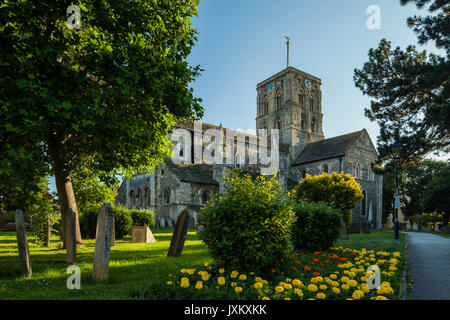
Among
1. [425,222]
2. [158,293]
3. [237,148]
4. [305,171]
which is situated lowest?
[425,222]

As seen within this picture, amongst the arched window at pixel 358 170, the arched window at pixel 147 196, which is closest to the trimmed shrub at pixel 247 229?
the arched window at pixel 147 196

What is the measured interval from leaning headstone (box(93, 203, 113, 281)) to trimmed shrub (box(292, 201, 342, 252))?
5793 millimetres

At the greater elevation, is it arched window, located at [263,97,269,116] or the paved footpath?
arched window, located at [263,97,269,116]

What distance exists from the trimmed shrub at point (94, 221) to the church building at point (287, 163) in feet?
19.3

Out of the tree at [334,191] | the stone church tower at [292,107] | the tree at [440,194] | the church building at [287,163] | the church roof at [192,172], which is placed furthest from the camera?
the stone church tower at [292,107]

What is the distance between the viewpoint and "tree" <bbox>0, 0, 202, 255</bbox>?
6.46 metres

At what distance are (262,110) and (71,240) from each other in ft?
167

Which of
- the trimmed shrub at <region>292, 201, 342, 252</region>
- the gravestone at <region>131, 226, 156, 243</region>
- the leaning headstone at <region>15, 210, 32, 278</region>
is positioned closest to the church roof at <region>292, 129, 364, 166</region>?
the gravestone at <region>131, 226, 156, 243</region>

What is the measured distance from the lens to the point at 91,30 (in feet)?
29.0

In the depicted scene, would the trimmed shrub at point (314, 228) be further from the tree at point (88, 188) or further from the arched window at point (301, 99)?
the arched window at point (301, 99)

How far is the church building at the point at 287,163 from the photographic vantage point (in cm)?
3047

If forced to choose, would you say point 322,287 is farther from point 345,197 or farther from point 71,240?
point 345,197

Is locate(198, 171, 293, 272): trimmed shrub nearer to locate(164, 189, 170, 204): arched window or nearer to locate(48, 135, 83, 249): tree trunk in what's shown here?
locate(48, 135, 83, 249): tree trunk
